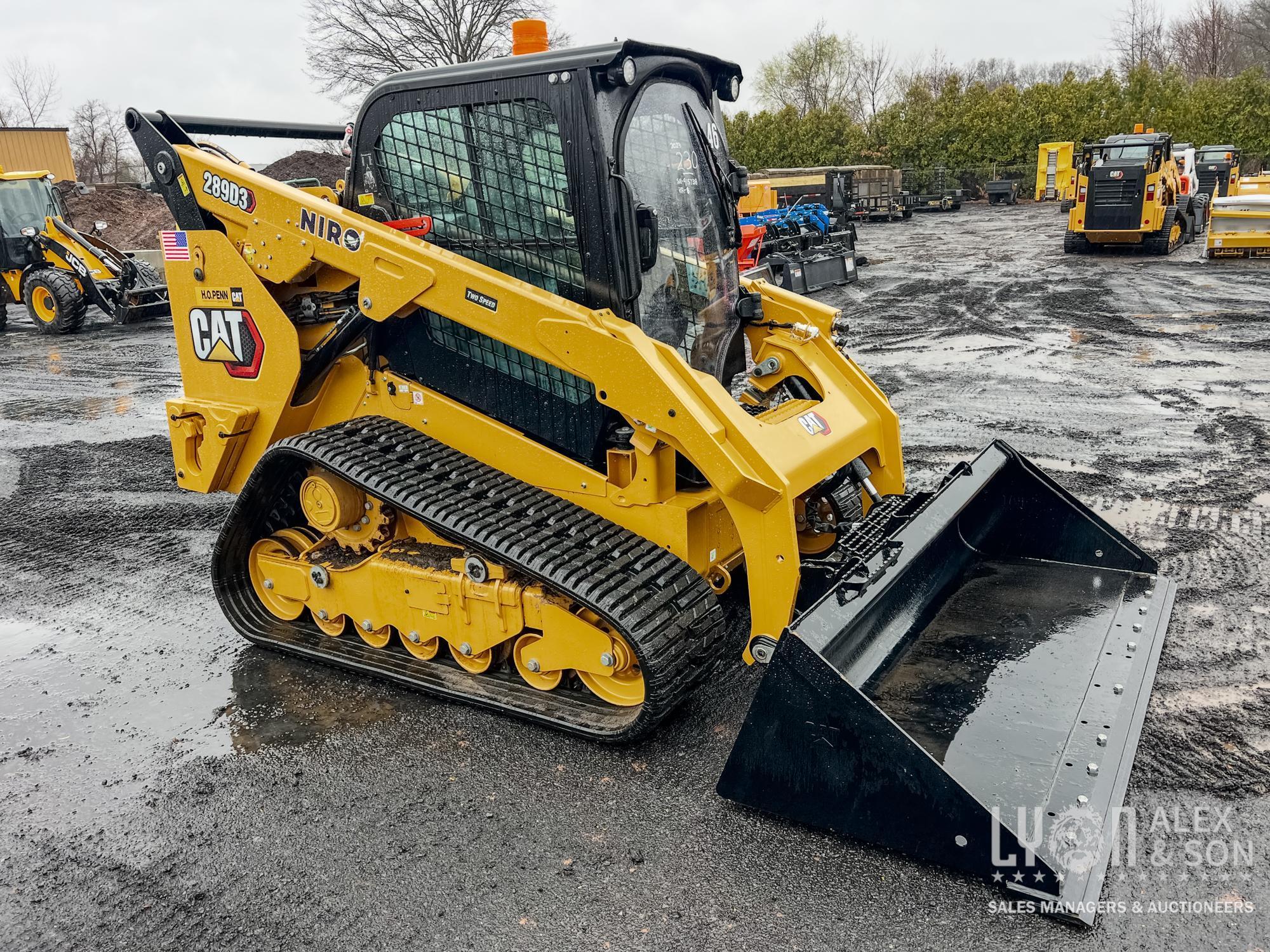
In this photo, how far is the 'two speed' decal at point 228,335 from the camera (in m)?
4.45

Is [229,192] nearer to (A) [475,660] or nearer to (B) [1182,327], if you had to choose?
(A) [475,660]

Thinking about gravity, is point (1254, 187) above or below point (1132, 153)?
below

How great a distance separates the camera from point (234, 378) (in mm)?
4602

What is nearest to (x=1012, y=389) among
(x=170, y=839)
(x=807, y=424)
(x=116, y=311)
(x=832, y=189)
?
(x=807, y=424)

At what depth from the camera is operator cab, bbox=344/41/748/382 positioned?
3658 mm

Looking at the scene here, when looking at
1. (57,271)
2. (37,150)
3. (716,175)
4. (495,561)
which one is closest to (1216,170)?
(57,271)

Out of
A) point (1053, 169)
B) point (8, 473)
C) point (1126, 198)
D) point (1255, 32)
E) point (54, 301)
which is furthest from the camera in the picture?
point (1255, 32)

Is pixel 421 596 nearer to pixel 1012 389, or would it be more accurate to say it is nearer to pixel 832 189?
pixel 1012 389

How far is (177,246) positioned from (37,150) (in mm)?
32616

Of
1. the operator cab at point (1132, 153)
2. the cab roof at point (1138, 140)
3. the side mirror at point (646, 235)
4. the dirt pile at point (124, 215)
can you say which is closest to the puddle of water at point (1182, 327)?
the operator cab at point (1132, 153)

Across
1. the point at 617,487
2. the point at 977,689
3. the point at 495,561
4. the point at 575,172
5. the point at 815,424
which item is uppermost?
the point at 575,172

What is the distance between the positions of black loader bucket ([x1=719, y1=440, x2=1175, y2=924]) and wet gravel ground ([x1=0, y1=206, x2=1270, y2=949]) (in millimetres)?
141

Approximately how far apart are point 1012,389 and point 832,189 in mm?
17694

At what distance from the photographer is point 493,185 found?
3934mm
